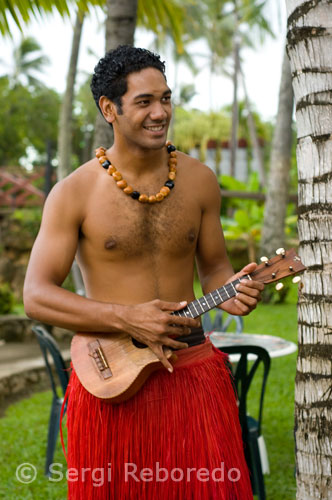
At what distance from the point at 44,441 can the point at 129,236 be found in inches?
152

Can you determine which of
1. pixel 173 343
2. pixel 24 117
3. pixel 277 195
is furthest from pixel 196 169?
pixel 24 117

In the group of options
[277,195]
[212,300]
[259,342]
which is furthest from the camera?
[277,195]

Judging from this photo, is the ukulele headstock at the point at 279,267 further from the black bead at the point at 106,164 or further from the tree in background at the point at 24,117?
the tree in background at the point at 24,117

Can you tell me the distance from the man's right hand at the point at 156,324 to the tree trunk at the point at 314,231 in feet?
1.43

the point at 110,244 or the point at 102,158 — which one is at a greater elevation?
the point at 102,158

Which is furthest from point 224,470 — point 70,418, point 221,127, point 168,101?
point 221,127

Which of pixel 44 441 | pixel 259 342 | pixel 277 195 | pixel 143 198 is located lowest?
pixel 44 441

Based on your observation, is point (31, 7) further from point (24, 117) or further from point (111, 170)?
point (24, 117)

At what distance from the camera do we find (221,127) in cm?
3306

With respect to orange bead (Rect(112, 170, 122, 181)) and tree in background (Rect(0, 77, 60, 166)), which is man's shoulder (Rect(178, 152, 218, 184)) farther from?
tree in background (Rect(0, 77, 60, 166))

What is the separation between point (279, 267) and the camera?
7.56ft

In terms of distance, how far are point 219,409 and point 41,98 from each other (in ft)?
120

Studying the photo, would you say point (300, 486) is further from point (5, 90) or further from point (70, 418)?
point (5, 90)

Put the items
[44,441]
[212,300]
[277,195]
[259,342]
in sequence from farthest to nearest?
[277,195] → [44,441] → [259,342] → [212,300]
